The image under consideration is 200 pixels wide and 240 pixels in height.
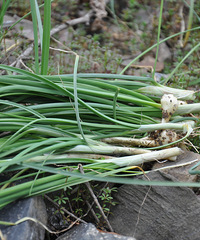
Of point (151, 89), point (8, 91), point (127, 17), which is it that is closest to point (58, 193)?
point (8, 91)

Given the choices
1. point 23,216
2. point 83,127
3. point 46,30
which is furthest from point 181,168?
point 46,30

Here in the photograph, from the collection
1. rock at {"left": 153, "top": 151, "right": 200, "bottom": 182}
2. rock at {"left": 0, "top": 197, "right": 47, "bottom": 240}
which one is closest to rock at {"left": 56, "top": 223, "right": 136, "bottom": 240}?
rock at {"left": 0, "top": 197, "right": 47, "bottom": 240}

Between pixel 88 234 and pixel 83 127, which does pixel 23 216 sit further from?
pixel 83 127

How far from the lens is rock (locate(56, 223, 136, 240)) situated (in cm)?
130

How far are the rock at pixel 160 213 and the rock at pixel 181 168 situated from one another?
0.06 meters

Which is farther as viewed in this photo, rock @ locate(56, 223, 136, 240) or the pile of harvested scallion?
the pile of harvested scallion

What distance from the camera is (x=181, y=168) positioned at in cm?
159

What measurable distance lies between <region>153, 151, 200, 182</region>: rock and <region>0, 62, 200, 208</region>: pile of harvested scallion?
0.16 ft

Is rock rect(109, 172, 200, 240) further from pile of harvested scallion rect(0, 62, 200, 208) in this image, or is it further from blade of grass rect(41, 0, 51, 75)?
blade of grass rect(41, 0, 51, 75)

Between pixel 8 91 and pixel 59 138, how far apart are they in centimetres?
38

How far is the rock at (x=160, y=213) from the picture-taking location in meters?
1.46

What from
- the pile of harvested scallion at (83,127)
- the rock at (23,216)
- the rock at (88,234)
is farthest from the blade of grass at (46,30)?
the rock at (88,234)

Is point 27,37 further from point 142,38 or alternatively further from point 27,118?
point 27,118

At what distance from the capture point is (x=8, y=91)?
1.58 meters
